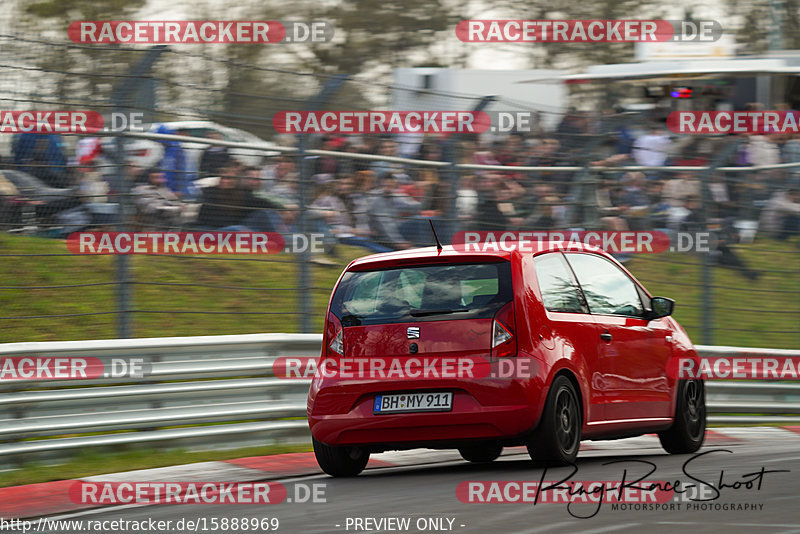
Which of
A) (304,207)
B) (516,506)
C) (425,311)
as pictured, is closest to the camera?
(516,506)

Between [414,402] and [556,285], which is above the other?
[556,285]

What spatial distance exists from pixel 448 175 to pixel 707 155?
150 inches

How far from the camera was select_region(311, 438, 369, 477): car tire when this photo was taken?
359 inches

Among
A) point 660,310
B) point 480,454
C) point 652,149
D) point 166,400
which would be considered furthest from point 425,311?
point 652,149

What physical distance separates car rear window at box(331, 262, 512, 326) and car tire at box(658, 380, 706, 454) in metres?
2.40

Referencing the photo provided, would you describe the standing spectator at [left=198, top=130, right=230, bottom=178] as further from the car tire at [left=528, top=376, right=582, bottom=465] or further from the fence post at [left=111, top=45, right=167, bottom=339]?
the car tire at [left=528, top=376, right=582, bottom=465]

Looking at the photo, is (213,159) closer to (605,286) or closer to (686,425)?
(605,286)

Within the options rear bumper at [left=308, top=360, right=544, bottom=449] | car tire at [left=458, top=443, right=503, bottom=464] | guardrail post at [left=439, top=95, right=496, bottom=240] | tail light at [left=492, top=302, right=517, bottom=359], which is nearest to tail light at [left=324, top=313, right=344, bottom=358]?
rear bumper at [left=308, top=360, right=544, bottom=449]

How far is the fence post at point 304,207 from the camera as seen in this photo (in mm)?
11523

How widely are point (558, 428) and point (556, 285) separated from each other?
1035 mm

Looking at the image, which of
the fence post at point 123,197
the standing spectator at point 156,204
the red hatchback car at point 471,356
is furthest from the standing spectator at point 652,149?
the fence post at point 123,197

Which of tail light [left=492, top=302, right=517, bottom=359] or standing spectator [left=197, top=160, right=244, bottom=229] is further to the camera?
standing spectator [left=197, top=160, right=244, bottom=229]

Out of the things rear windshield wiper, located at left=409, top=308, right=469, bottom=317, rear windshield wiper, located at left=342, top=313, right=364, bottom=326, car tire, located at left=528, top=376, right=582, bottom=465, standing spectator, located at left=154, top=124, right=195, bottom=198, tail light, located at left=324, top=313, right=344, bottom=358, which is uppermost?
standing spectator, located at left=154, top=124, right=195, bottom=198

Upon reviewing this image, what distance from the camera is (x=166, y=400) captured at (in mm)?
10422
